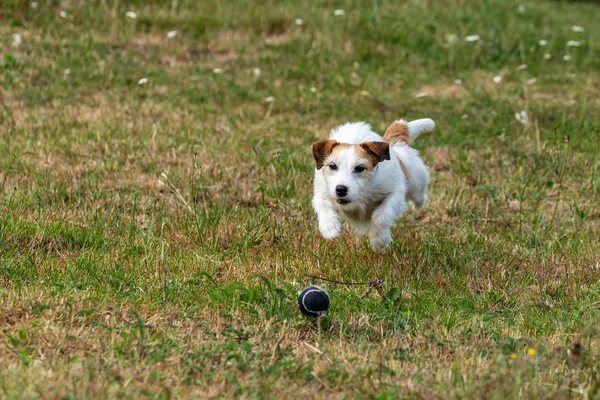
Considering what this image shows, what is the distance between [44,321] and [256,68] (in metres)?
7.79

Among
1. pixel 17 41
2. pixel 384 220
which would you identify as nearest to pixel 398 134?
pixel 384 220

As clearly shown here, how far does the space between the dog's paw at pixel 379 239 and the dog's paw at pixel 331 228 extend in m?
0.26

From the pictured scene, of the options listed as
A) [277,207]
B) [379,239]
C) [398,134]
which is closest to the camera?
[379,239]

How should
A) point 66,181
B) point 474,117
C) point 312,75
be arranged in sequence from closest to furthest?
point 66,181 < point 474,117 < point 312,75

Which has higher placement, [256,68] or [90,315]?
[90,315]

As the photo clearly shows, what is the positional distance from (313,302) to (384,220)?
54.8 inches

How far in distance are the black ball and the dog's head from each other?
109cm

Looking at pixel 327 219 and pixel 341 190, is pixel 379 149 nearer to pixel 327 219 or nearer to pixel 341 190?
pixel 341 190

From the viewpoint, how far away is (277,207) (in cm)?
705

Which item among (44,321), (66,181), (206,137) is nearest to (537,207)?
(206,137)

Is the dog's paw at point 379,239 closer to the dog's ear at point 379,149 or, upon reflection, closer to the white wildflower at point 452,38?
the dog's ear at point 379,149

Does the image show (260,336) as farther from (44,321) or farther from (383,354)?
(44,321)

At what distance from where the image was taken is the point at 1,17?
1230 centimetres

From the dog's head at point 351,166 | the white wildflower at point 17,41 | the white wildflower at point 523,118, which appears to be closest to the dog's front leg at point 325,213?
the dog's head at point 351,166
